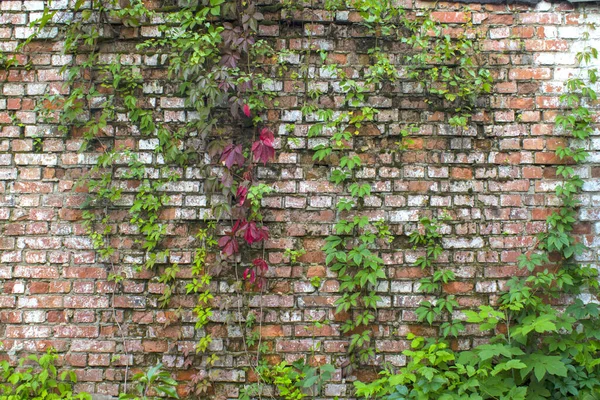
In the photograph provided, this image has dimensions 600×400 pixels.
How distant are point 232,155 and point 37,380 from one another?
1.77 m

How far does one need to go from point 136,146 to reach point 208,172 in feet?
1.61

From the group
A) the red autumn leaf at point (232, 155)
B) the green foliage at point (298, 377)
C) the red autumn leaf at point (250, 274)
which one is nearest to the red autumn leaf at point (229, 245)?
the red autumn leaf at point (250, 274)

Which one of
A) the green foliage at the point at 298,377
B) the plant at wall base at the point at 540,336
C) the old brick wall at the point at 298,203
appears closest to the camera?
the plant at wall base at the point at 540,336

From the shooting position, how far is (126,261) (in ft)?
10.6

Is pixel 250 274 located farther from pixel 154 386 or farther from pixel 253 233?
pixel 154 386

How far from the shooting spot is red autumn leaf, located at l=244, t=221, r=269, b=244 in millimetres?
3098

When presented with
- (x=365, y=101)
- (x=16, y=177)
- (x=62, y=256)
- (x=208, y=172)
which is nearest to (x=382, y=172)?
(x=365, y=101)

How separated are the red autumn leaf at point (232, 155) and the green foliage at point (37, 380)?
1580 mm

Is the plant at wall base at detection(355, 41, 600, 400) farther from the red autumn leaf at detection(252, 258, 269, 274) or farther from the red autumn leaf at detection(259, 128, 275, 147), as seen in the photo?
the red autumn leaf at detection(259, 128, 275, 147)

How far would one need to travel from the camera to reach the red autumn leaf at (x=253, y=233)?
310 centimetres

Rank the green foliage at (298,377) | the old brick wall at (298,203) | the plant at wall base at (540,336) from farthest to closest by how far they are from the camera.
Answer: the old brick wall at (298,203) → the green foliage at (298,377) → the plant at wall base at (540,336)

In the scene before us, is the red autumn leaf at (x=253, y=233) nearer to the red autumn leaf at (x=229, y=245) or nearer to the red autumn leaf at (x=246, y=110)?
the red autumn leaf at (x=229, y=245)

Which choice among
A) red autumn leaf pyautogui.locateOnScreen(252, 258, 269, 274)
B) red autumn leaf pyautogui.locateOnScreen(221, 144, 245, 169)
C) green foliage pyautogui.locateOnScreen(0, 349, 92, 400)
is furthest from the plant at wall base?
green foliage pyautogui.locateOnScreen(0, 349, 92, 400)

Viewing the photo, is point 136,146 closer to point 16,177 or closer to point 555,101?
point 16,177
